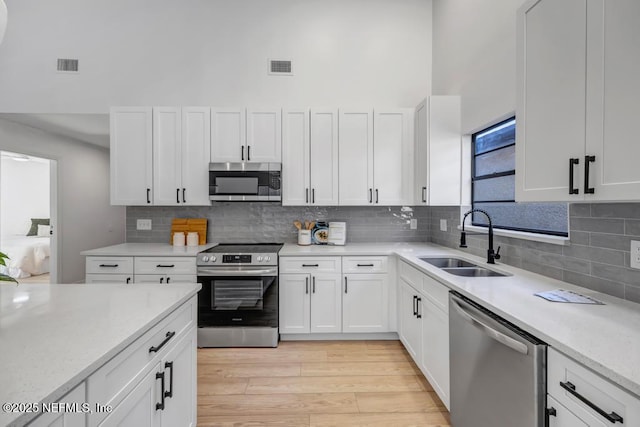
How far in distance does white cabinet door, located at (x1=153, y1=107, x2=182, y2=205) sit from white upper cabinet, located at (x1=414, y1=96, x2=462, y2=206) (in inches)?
101

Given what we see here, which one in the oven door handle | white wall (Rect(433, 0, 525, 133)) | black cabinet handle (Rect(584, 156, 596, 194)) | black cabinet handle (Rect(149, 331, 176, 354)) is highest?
white wall (Rect(433, 0, 525, 133))

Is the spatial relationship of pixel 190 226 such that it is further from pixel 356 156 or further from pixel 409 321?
pixel 409 321

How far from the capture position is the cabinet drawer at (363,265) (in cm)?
294

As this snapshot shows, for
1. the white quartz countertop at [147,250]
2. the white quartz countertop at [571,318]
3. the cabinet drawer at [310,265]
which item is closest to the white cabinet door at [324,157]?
the cabinet drawer at [310,265]

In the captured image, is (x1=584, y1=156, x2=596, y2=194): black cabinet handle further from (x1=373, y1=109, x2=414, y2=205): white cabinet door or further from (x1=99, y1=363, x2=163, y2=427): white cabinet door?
(x1=373, y1=109, x2=414, y2=205): white cabinet door

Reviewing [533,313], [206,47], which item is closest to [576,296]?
[533,313]

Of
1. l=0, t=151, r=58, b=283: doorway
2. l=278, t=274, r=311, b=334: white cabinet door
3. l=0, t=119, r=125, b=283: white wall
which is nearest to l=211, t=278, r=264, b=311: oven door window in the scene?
l=278, t=274, r=311, b=334: white cabinet door

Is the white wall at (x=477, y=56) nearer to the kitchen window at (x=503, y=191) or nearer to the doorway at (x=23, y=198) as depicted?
the kitchen window at (x=503, y=191)

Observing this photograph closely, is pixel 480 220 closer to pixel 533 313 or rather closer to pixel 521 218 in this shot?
pixel 521 218

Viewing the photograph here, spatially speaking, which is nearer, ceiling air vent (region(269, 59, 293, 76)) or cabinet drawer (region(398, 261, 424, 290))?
cabinet drawer (region(398, 261, 424, 290))

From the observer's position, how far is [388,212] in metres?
3.60

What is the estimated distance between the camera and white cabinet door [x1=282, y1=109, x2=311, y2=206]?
318 centimetres

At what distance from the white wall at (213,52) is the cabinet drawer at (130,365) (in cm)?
284

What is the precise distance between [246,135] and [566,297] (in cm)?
291
